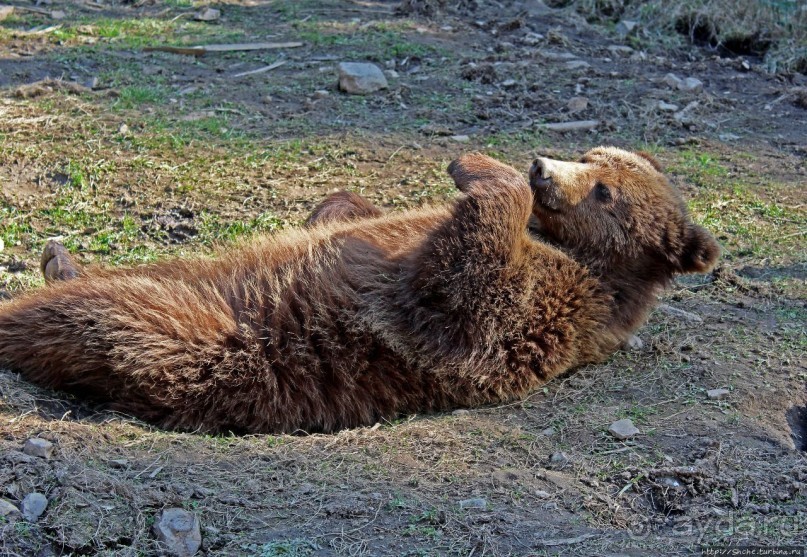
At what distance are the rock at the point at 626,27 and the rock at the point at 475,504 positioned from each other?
320 inches

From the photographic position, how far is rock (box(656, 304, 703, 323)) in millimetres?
5680

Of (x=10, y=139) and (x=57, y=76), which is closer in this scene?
(x=10, y=139)

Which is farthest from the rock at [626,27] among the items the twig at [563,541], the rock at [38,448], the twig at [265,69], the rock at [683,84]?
the rock at [38,448]

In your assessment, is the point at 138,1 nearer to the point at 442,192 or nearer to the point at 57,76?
the point at 57,76

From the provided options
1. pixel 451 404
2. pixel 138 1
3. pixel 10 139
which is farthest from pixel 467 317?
pixel 138 1

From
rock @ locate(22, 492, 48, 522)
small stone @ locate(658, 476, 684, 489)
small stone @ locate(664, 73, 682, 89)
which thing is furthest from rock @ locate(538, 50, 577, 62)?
rock @ locate(22, 492, 48, 522)

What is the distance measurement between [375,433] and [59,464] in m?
1.48

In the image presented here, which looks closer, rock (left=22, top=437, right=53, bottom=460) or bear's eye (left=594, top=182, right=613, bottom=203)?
rock (left=22, top=437, right=53, bottom=460)

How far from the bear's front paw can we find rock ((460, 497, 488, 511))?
1880 mm

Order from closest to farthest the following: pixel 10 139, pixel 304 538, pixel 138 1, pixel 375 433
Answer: pixel 304 538, pixel 375 433, pixel 10 139, pixel 138 1

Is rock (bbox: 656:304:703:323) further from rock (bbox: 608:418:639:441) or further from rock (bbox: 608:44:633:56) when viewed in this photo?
rock (bbox: 608:44:633:56)

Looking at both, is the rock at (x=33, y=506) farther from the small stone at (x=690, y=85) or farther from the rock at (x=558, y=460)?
the small stone at (x=690, y=85)

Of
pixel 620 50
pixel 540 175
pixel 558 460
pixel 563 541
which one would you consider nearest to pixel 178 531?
pixel 563 541

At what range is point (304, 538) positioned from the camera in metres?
3.33
